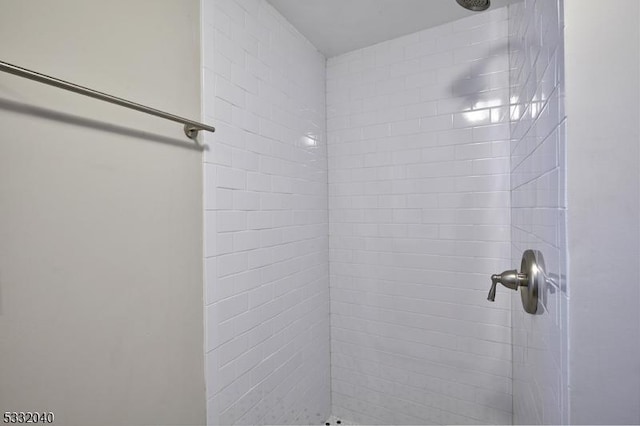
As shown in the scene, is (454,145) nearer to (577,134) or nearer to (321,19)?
(321,19)

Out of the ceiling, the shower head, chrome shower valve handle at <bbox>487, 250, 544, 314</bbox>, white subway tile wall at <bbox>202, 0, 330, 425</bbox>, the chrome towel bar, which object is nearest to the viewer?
the chrome towel bar

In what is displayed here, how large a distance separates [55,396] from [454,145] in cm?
180

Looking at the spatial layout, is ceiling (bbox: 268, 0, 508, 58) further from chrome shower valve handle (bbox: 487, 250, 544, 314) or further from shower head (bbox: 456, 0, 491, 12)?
chrome shower valve handle (bbox: 487, 250, 544, 314)

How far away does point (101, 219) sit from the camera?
2.54 ft

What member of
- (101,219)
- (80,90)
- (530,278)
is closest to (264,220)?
(101,219)

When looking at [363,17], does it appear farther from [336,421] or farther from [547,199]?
[336,421]

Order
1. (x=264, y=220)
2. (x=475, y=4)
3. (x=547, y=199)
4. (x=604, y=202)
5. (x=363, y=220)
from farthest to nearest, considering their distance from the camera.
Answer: (x=363, y=220) → (x=264, y=220) → (x=475, y=4) → (x=547, y=199) → (x=604, y=202)

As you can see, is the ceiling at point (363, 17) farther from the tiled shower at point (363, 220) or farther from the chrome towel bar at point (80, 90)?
the chrome towel bar at point (80, 90)

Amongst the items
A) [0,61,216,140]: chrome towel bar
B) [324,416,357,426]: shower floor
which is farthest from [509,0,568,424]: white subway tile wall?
[324,416,357,426]: shower floor

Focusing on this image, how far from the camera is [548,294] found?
0.60 meters

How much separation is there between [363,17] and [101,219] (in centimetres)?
152

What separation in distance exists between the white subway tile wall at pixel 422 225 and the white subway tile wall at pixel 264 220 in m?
0.17

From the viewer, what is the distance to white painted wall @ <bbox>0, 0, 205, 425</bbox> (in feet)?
2.10

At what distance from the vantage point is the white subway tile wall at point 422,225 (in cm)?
151
